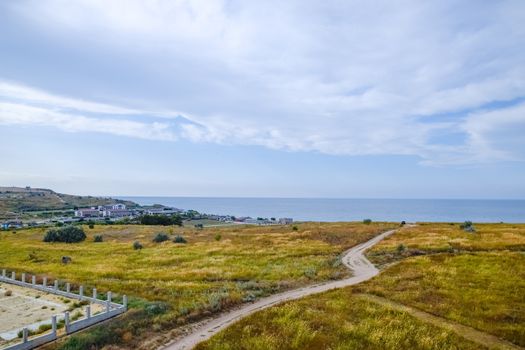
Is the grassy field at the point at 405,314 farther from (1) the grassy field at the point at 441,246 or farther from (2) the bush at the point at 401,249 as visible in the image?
(2) the bush at the point at 401,249

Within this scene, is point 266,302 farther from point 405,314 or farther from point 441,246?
point 441,246

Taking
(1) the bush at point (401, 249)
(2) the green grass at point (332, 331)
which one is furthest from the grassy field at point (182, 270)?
(1) the bush at point (401, 249)

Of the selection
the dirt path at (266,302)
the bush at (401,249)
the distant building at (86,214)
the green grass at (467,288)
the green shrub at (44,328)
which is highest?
the bush at (401,249)

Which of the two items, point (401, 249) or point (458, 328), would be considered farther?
point (401, 249)

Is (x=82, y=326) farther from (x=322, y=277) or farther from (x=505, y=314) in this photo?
(x=505, y=314)

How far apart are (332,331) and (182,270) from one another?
23.0m

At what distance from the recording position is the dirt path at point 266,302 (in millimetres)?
18531

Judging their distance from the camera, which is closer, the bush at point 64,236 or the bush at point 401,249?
the bush at point 401,249

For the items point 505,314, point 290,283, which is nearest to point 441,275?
point 505,314

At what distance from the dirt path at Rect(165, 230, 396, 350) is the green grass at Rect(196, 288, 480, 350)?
0.99 meters

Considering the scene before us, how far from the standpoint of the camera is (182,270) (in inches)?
1542

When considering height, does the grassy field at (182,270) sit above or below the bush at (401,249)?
below

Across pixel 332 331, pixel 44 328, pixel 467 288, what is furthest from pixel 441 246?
pixel 44 328

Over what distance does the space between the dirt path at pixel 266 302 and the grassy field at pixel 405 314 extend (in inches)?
40.6
